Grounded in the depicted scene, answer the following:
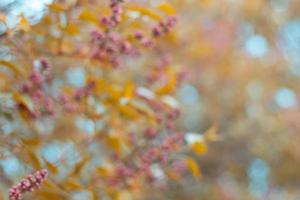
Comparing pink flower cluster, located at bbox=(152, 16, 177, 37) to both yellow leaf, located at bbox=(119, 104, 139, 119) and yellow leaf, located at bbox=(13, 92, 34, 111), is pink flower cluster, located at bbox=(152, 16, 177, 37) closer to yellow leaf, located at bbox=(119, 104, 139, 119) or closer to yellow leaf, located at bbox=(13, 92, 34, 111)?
yellow leaf, located at bbox=(119, 104, 139, 119)

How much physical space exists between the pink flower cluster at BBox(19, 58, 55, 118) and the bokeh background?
2.22 metres

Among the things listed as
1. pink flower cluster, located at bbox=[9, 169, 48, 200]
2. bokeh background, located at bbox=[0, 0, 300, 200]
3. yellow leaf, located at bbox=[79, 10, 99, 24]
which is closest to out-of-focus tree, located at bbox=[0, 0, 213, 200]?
yellow leaf, located at bbox=[79, 10, 99, 24]

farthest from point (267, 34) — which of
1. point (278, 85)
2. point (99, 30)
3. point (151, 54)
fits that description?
point (99, 30)

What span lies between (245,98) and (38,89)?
8.88 feet

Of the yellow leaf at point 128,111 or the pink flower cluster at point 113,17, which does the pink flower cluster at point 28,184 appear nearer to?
the pink flower cluster at point 113,17

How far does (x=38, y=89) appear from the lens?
1104mm

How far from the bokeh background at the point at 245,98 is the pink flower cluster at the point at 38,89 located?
2217 mm

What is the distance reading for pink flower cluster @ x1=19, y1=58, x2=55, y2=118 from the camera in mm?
1060

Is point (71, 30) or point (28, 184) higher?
point (71, 30)

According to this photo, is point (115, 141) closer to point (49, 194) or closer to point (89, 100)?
point (89, 100)

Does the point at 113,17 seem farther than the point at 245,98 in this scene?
No

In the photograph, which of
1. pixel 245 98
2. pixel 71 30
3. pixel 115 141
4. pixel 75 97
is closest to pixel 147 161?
pixel 115 141

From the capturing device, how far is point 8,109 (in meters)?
1.06

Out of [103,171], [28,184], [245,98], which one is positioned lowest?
[28,184]
